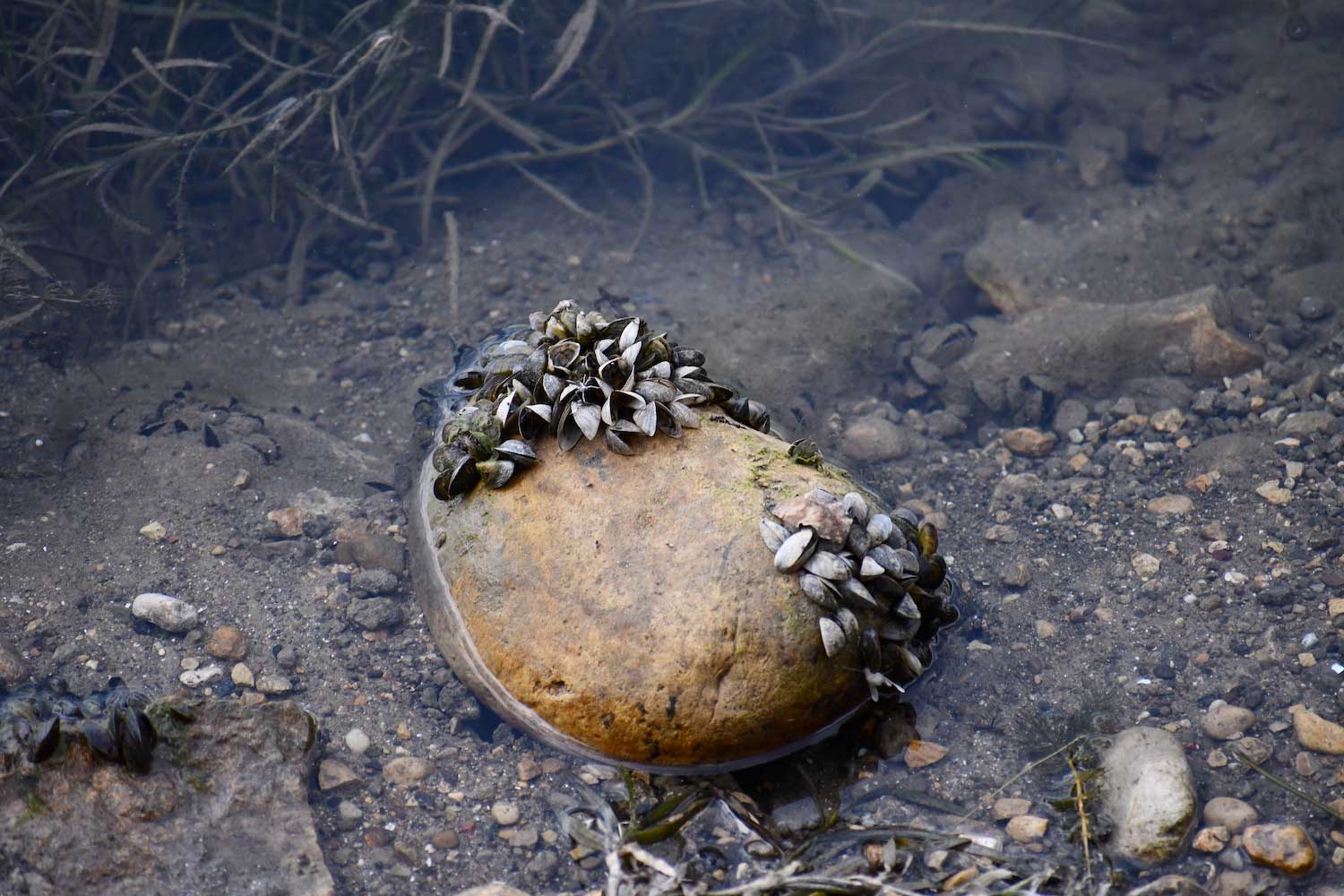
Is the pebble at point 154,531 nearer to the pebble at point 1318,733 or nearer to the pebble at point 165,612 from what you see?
the pebble at point 165,612

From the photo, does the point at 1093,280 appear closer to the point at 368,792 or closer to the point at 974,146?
the point at 974,146

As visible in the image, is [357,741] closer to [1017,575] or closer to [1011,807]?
[1011,807]

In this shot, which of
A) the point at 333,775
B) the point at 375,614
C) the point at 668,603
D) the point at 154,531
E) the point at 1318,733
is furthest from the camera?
the point at 154,531

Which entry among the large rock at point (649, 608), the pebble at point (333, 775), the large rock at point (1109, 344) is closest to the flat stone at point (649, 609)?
the large rock at point (649, 608)

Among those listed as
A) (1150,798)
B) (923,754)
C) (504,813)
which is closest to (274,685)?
(504,813)

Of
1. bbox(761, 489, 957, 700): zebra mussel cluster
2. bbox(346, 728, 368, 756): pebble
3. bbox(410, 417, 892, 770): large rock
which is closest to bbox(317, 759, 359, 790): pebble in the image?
bbox(346, 728, 368, 756): pebble

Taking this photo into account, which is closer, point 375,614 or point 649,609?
point 649,609

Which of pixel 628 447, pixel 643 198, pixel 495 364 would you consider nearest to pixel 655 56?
pixel 643 198

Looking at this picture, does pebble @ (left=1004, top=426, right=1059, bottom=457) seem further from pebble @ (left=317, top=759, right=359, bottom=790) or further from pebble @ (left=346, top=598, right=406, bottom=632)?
pebble @ (left=317, top=759, right=359, bottom=790)
